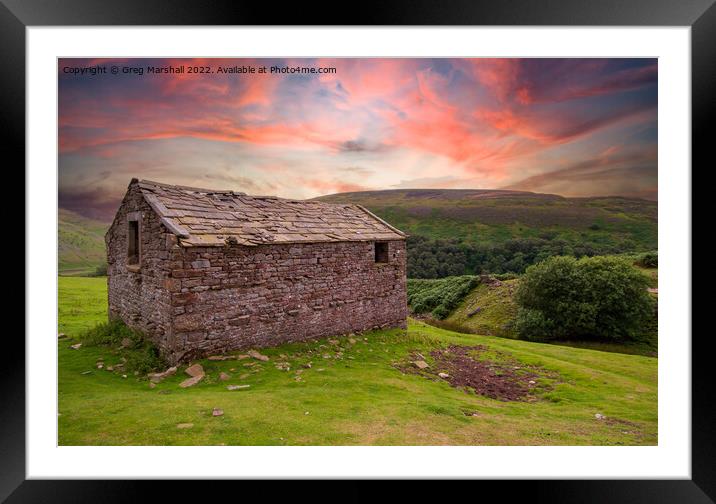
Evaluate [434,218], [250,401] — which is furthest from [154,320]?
[434,218]

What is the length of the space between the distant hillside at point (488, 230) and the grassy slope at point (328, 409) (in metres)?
14.0

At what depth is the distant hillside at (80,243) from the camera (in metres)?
7.40

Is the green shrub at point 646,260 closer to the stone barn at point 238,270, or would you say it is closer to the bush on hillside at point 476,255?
the bush on hillside at point 476,255

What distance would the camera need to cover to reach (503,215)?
97.1 feet

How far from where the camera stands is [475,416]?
5.38 m

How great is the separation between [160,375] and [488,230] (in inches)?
1276

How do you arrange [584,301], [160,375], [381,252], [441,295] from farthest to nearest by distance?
1. [441,295]
2. [584,301]
3. [381,252]
4. [160,375]

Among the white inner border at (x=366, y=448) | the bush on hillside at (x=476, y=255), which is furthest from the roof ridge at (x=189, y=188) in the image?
the bush on hillside at (x=476, y=255)

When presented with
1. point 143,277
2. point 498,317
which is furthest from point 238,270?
point 498,317

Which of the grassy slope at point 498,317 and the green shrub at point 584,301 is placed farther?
the green shrub at point 584,301

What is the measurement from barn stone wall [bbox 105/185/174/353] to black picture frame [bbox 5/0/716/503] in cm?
223

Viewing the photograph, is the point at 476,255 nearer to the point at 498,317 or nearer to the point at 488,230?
the point at 488,230
